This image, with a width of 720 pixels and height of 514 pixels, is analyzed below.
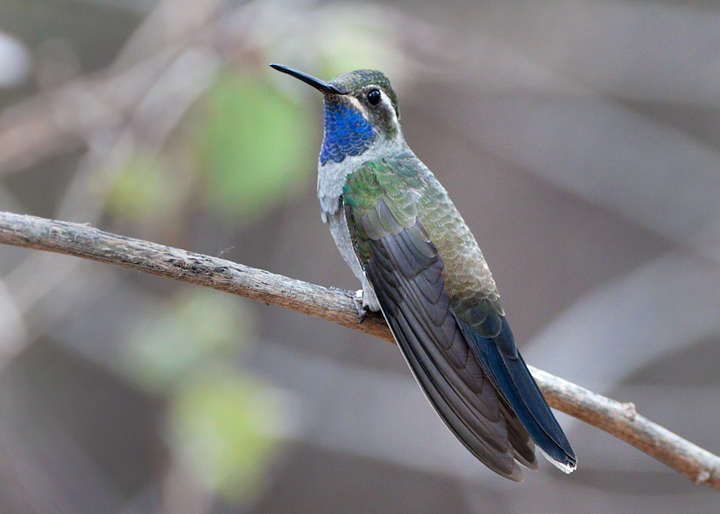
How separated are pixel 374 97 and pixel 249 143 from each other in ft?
1.86

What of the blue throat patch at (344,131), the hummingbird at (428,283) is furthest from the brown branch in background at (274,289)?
the blue throat patch at (344,131)

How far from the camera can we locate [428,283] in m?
2.19

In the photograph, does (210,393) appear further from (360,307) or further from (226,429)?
(360,307)

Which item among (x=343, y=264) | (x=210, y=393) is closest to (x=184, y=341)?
(x=210, y=393)

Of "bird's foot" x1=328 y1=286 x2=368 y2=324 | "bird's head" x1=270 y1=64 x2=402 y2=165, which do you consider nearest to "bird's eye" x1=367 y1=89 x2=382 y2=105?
"bird's head" x1=270 y1=64 x2=402 y2=165

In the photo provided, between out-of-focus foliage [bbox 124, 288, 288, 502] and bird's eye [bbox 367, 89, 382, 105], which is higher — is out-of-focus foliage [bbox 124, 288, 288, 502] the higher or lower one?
the lower one

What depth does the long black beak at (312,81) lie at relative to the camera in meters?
2.24

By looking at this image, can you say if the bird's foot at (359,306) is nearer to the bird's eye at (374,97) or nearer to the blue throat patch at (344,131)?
the blue throat patch at (344,131)

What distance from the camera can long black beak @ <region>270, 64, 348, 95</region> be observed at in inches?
88.1

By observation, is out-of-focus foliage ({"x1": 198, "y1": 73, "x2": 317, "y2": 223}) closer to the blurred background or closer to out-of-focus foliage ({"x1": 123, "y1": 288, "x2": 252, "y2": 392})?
the blurred background

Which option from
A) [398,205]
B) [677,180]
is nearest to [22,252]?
[398,205]

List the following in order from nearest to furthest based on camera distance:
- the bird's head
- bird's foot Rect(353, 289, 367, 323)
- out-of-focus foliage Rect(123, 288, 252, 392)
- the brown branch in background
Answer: the brown branch in background → bird's foot Rect(353, 289, 367, 323) → the bird's head → out-of-focus foliage Rect(123, 288, 252, 392)

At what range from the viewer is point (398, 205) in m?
2.32

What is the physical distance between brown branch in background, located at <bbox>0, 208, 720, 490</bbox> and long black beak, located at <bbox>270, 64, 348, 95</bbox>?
0.80m
